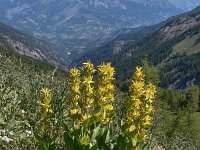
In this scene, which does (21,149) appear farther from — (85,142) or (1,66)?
(1,66)

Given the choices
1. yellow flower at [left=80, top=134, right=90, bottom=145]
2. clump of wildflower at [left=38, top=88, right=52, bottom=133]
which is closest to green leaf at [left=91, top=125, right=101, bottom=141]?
yellow flower at [left=80, top=134, right=90, bottom=145]

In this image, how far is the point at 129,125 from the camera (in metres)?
6.05

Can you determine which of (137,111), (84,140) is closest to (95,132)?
(84,140)

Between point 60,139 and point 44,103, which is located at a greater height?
point 44,103

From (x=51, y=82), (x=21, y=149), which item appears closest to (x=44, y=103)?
(x=21, y=149)

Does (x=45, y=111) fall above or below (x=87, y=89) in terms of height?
below

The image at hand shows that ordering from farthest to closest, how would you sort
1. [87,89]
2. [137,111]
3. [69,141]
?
[69,141]
[137,111]
[87,89]

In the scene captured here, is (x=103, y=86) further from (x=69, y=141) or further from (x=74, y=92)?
(x=69, y=141)

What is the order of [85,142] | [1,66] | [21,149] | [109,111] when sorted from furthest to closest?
[1,66]
[21,149]
[109,111]
[85,142]

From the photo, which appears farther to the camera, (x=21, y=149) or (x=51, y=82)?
(x=51, y=82)

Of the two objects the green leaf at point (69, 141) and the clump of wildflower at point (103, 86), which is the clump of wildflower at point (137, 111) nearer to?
the clump of wildflower at point (103, 86)

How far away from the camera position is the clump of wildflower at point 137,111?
5941mm

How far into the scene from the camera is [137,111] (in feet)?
19.5

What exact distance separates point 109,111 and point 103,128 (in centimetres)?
39
